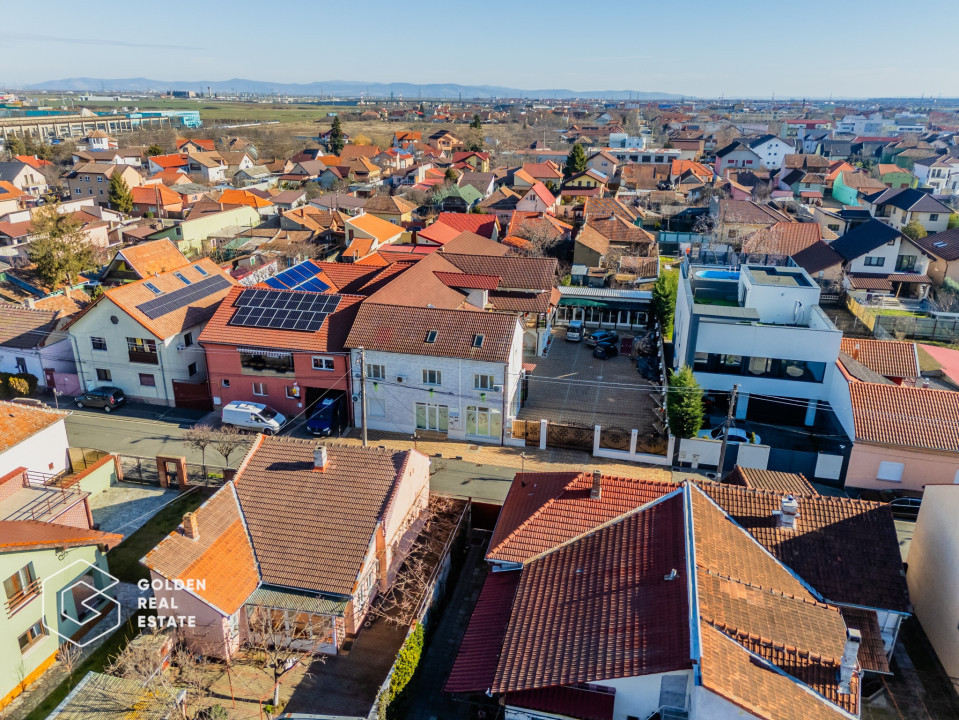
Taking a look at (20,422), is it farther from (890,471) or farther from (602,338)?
(890,471)

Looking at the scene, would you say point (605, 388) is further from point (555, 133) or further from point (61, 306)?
point (555, 133)

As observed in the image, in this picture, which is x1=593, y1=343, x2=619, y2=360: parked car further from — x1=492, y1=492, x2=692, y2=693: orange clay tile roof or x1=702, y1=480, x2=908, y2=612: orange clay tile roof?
x1=492, y1=492, x2=692, y2=693: orange clay tile roof

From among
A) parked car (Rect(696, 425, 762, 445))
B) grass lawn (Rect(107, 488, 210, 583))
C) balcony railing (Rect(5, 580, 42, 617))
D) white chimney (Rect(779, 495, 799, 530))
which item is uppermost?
white chimney (Rect(779, 495, 799, 530))

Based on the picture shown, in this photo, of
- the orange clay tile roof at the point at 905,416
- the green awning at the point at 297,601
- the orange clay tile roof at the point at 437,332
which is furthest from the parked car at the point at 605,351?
the green awning at the point at 297,601

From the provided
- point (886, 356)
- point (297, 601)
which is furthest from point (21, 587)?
point (886, 356)

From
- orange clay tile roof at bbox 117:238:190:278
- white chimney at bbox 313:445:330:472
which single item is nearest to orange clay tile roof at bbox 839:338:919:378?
white chimney at bbox 313:445:330:472

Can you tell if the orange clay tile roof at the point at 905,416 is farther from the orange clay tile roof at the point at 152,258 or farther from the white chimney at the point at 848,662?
the orange clay tile roof at the point at 152,258
